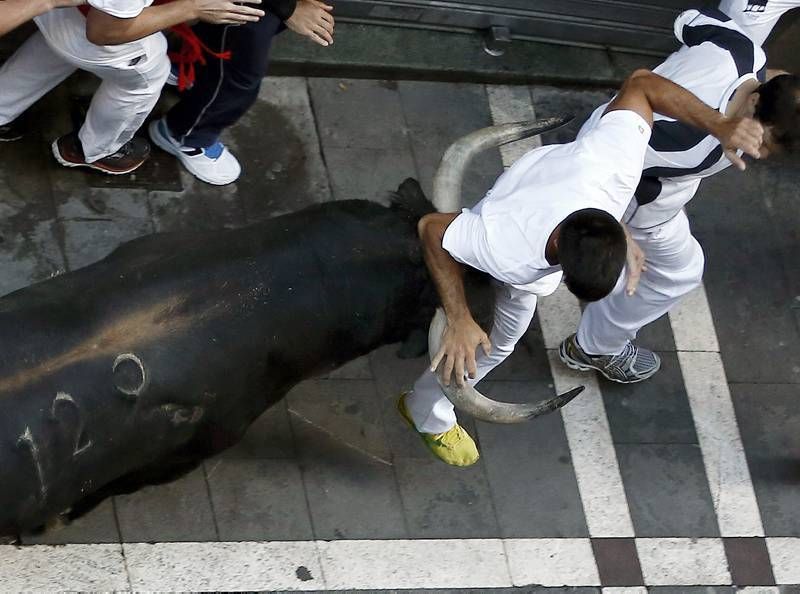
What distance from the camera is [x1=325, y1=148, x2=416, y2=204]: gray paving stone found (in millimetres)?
6249

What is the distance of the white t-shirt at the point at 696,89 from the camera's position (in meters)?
4.79

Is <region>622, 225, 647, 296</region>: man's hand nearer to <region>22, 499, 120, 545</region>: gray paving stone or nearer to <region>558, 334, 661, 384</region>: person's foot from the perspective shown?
<region>558, 334, 661, 384</region>: person's foot

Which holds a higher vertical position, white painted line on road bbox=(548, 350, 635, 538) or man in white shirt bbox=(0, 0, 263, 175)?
man in white shirt bbox=(0, 0, 263, 175)

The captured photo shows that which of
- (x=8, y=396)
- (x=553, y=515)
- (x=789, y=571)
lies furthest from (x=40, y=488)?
(x=789, y=571)

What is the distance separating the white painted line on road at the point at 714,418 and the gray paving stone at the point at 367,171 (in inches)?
61.8

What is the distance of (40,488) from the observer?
382cm

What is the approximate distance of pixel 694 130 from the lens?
15.7ft

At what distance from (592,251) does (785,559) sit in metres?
2.60

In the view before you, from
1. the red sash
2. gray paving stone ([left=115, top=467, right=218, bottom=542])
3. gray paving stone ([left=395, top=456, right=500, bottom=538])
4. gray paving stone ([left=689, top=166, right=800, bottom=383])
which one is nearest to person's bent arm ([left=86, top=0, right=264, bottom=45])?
the red sash

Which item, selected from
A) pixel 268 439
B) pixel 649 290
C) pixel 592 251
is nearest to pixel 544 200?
pixel 592 251

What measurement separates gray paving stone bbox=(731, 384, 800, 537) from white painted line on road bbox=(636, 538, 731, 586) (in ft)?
1.18

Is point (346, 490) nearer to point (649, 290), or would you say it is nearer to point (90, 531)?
point (90, 531)

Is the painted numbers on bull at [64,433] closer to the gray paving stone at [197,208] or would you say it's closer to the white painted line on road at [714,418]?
the gray paving stone at [197,208]

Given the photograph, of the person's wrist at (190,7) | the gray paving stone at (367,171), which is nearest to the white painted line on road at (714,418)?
the gray paving stone at (367,171)
